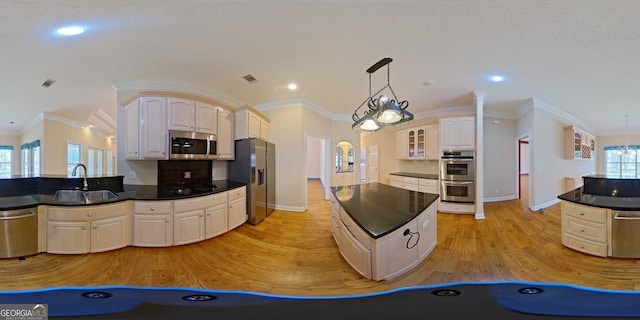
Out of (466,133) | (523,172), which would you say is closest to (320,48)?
(466,133)

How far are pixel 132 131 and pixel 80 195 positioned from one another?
30.8 inches

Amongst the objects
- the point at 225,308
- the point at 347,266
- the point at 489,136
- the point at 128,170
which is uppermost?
the point at 489,136

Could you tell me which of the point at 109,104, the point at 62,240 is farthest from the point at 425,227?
Result: the point at 109,104

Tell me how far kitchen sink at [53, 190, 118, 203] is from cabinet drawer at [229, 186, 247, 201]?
3.30ft

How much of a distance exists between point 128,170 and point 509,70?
4.20 metres

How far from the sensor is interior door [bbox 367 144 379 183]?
17.3 feet

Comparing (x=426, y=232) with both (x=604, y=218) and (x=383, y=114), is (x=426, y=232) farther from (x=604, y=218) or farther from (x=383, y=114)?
(x=604, y=218)

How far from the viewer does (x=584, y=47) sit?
5.40ft

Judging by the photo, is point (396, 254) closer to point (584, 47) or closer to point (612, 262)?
point (612, 262)

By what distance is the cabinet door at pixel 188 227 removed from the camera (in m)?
1.99

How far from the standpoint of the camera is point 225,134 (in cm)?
287

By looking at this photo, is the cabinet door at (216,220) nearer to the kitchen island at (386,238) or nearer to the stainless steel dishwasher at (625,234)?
the kitchen island at (386,238)

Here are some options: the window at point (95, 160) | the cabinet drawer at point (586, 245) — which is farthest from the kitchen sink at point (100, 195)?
the cabinet drawer at point (586, 245)

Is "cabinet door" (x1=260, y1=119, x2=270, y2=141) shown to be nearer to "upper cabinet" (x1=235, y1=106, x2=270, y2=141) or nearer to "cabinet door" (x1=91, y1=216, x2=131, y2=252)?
"upper cabinet" (x1=235, y1=106, x2=270, y2=141)
